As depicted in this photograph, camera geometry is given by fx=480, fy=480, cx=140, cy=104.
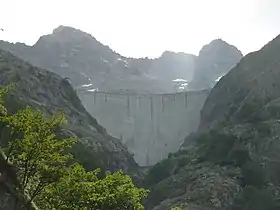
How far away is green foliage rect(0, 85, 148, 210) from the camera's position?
12469mm

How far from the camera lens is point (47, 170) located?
1288 centimetres

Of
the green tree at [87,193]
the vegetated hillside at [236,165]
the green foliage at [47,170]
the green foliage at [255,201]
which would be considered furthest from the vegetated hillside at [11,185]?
the green foliage at [255,201]

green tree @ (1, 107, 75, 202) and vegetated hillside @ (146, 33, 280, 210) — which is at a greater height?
green tree @ (1, 107, 75, 202)

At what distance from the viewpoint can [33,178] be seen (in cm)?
1287

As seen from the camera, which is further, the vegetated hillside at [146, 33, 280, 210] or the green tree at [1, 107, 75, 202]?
the vegetated hillside at [146, 33, 280, 210]

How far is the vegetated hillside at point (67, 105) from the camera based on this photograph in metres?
68.1

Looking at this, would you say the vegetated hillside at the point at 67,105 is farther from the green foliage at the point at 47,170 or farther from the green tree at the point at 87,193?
the green foliage at the point at 47,170

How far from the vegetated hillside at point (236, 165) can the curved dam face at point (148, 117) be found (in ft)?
188

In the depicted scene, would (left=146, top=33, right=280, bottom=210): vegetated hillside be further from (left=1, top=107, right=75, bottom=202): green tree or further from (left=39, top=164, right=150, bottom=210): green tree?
(left=1, top=107, right=75, bottom=202): green tree

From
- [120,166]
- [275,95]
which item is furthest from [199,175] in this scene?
[275,95]

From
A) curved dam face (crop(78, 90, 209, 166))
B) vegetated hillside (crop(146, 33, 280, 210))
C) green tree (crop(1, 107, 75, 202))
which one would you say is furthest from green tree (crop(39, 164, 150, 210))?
curved dam face (crop(78, 90, 209, 166))

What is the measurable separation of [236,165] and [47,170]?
51.7 m

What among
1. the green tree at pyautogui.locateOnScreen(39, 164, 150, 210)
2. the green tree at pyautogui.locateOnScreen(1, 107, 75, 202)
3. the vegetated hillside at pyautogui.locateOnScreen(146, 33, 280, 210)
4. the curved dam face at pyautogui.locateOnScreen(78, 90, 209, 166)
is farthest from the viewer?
the curved dam face at pyautogui.locateOnScreen(78, 90, 209, 166)

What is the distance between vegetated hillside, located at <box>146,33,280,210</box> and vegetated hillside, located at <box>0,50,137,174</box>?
7334 mm
